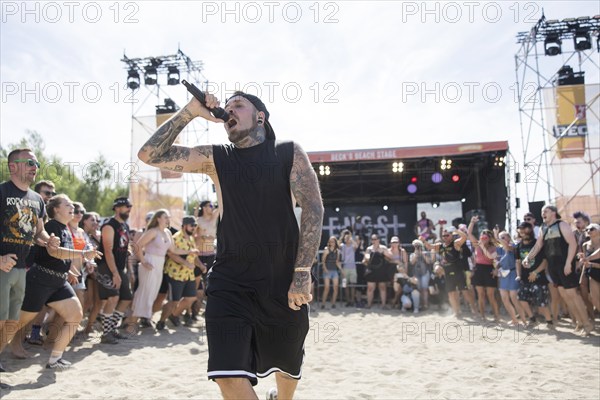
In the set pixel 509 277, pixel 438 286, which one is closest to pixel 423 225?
pixel 438 286

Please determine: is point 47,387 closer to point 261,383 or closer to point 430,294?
point 261,383

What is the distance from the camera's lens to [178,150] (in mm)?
2592

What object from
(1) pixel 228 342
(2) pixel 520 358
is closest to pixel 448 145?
(2) pixel 520 358

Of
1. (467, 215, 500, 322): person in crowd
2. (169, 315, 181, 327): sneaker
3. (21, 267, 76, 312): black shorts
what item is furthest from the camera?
(467, 215, 500, 322): person in crowd

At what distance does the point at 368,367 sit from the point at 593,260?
4.73 meters

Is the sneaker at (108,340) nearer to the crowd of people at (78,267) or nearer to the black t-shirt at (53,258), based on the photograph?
the crowd of people at (78,267)

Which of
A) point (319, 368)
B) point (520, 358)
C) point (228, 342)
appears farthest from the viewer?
point (520, 358)

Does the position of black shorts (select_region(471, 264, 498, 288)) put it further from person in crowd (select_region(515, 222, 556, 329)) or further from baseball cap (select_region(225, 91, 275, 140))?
baseball cap (select_region(225, 91, 275, 140))

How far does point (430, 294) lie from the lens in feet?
36.9

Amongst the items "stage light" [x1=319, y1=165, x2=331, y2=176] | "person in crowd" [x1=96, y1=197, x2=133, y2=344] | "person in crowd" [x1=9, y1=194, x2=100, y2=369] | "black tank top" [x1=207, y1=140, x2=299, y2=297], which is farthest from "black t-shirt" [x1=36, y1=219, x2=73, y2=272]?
"stage light" [x1=319, y1=165, x2=331, y2=176]

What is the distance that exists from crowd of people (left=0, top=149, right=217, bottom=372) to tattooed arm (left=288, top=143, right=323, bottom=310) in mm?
3111

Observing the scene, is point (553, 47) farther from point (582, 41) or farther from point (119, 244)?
point (119, 244)

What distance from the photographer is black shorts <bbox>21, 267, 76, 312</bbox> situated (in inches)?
181

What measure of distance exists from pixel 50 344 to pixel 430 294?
335 inches
